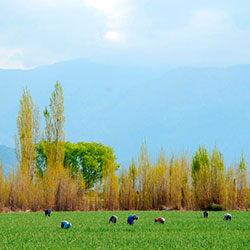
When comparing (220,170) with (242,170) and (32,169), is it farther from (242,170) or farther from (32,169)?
(32,169)

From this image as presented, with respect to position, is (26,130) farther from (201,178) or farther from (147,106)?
(147,106)

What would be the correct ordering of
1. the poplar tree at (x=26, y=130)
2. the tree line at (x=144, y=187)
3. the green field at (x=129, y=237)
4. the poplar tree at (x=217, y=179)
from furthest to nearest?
1. the poplar tree at (x=26, y=130)
2. the poplar tree at (x=217, y=179)
3. the tree line at (x=144, y=187)
4. the green field at (x=129, y=237)

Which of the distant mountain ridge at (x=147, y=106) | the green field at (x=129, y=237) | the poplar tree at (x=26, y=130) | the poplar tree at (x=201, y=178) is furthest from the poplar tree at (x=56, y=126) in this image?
the distant mountain ridge at (x=147, y=106)

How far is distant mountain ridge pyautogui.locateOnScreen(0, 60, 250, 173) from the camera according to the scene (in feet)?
332

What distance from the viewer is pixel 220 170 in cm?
1225

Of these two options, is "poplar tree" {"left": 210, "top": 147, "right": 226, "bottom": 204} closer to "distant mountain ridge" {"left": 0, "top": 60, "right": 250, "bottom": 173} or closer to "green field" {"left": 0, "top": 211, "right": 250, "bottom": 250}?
"green field" {"left": 0, "top": 211, "right": 250, "bottom": 250}

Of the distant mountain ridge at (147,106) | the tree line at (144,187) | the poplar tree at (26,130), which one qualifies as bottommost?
the tree line at (144,187)

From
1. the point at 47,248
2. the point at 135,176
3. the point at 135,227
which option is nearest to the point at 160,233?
the point at 135,227

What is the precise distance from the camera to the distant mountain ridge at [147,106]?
101125 millimetres

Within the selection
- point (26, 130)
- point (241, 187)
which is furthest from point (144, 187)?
point (26, 130)

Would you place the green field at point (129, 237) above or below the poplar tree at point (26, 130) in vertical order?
below

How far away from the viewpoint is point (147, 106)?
366 feet

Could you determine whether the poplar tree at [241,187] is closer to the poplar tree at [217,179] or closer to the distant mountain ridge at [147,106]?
the poplar tree at [217,179]

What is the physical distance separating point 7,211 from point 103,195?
115 inches
